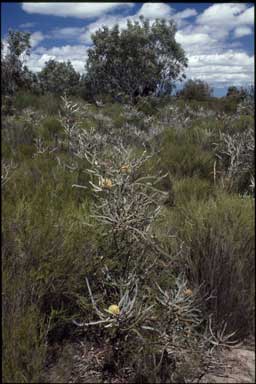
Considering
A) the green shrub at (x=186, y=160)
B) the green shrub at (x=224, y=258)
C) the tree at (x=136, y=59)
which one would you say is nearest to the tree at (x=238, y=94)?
the green shrub at (x=186, y=160)

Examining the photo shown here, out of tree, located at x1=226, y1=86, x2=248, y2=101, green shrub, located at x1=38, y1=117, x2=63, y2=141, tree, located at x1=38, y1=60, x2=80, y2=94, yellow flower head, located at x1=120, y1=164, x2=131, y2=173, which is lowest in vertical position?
yellow flower head, located at x1=120, y1=164, x2=131, y2=173

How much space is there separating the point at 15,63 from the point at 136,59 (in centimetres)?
142

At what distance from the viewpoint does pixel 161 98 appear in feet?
17.2

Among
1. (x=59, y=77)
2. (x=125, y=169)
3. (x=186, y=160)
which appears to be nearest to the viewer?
(x=125, y=169)

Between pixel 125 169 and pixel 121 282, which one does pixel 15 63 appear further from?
pixel 121 282

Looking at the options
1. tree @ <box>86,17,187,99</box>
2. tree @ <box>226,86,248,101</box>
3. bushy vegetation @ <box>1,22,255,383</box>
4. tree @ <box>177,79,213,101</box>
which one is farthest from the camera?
tree @ <box>226,86,248,101</box>

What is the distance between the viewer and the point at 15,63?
329 cm

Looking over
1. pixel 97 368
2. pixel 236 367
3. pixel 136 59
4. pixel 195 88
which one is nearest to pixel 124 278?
pixel 97 368

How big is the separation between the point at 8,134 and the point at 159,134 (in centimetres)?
259

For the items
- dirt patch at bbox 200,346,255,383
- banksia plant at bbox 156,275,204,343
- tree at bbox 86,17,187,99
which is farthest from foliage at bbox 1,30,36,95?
dirt patch at bbox 200,346,255,383

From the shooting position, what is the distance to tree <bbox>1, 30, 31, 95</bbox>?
283 cm

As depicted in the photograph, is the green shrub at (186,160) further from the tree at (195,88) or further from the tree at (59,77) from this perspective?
the tree at (59,77)

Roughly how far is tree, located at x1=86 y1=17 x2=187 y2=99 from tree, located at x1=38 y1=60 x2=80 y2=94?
149 mm

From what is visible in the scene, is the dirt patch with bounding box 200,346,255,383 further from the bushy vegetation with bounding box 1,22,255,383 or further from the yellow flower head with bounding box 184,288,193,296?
the yellow flower head with bounding box 184,288,193,296
